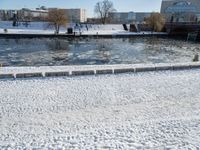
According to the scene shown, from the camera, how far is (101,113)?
896 cm

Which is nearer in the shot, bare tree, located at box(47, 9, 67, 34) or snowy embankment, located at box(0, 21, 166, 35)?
bare tree, located at box(47, 9, 67, 34)

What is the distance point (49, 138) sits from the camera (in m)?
6.98

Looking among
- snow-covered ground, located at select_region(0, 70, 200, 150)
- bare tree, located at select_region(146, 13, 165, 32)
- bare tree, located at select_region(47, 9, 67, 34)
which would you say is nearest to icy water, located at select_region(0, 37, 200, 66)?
snow-covered ground, located at select_region(0, 70, 200, 150)

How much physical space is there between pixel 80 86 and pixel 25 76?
326cm

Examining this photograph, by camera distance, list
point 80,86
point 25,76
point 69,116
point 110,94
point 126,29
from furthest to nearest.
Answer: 1. point 126,29
2. point 25,76
3. point 80,86
4. point 110,94
5. point 69,116

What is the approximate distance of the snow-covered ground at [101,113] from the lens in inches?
269

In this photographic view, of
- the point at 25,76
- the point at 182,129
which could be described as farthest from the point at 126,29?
the point at 182,129

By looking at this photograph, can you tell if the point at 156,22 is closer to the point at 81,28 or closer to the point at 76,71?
the point at 81,28

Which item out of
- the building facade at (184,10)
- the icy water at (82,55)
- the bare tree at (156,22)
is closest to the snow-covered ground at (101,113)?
the icy water at (82,55)

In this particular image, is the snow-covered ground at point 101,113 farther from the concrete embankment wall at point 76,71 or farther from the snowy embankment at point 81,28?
the snowy embankment at point 81,28

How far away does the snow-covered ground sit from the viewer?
6.83m

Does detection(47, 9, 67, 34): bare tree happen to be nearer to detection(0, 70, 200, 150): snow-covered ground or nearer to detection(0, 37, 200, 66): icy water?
detection(0, 37, 200, 66): icy water

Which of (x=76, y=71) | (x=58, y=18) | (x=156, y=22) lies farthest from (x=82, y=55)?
(x=156, y=22)

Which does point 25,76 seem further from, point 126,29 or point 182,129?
point 126,29
